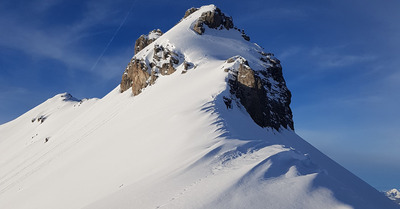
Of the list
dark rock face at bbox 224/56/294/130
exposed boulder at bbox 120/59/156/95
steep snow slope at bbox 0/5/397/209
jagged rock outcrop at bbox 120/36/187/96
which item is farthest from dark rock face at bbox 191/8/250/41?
steep snow slope at bbox 0/5/397/209

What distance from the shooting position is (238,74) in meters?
41.9

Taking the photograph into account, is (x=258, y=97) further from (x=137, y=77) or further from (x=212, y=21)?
(x=212, y=21)

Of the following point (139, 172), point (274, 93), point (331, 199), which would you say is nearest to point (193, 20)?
point (274, 93)

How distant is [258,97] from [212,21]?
123ft

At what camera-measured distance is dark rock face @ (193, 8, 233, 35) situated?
69500 mm

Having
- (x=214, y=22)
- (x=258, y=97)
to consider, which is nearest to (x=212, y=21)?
(x=214, y=22)

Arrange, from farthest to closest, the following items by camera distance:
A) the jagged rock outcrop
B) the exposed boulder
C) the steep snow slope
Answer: the exposed boulder → the jagged rock outcrop → the steep snow slope

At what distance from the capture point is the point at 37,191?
95.2ft

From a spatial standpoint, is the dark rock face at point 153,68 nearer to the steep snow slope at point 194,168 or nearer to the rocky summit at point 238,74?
the rocky summit at point 238,74

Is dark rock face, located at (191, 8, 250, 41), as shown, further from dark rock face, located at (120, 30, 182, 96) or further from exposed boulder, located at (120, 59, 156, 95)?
exposed boulder, located at (120, 59, 156, 95)

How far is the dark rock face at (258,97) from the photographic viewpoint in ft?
129

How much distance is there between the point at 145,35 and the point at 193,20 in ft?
61.2

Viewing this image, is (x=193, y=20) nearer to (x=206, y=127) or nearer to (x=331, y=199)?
(x=206, y=127)

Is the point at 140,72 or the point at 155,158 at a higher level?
the point at 140,72
